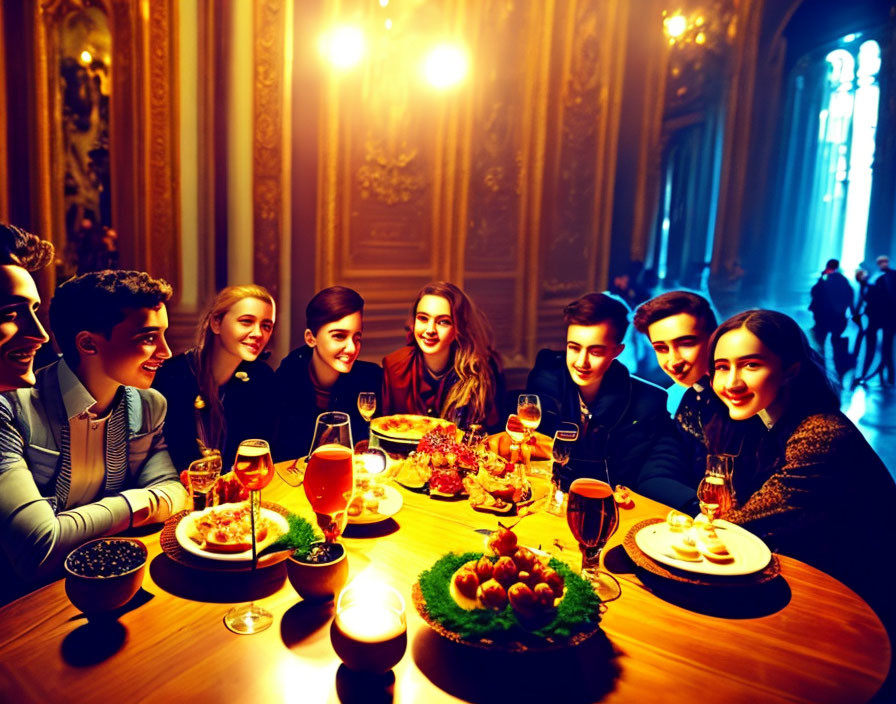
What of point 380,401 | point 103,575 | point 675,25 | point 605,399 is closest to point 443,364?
point 380,401

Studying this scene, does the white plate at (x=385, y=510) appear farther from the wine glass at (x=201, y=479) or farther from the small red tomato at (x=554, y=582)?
the small red tomato at (x=554, y=582)

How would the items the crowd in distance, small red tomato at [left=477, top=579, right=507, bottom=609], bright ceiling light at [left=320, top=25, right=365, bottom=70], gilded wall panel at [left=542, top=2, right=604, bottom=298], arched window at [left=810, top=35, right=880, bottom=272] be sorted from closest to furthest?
small red tomato at [left=477, top=579, right=507, bottom=609] < the crowd in distance < arched window at [left=810, top=35, right=880, bottom=272] < bright ceiling light at [left=320, top=25, right=365, bottom=70] < gilded wall panel at [left=542, top=2, right=604, bottom=298]

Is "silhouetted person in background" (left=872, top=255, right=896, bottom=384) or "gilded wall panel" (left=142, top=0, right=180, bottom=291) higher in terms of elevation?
"gilded wall panel" (left=142, top=0, right=180, bottom=291)

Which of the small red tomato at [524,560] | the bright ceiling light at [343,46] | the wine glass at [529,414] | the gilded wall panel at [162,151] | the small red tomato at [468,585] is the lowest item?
the small red tomato at [468,585]

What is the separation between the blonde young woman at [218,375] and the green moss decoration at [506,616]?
145cm

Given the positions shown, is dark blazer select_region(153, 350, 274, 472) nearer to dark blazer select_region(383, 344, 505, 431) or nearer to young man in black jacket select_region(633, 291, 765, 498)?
dark blazer select_region(383, 344, 505, 431)

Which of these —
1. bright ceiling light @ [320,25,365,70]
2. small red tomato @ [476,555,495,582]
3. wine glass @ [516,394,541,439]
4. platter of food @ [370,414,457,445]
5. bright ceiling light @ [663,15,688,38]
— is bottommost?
Answer: platter of food @ [370,414,457,445]

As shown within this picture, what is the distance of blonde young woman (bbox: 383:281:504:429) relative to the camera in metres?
2.86

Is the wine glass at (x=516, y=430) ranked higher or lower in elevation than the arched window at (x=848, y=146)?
lower

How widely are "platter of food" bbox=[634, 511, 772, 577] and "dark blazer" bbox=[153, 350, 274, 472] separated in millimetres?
1519

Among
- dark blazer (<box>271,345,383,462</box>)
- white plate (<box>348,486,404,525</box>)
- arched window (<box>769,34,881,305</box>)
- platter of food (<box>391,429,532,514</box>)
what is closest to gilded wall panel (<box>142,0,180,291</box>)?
dark blazer (<box>271,345,383,462</box>)

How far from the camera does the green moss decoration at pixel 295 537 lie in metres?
1.33

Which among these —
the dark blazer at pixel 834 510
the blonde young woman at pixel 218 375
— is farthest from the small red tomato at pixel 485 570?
the blonde young woman at pixel 218 375

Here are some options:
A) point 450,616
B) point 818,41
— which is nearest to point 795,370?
point 450,616
